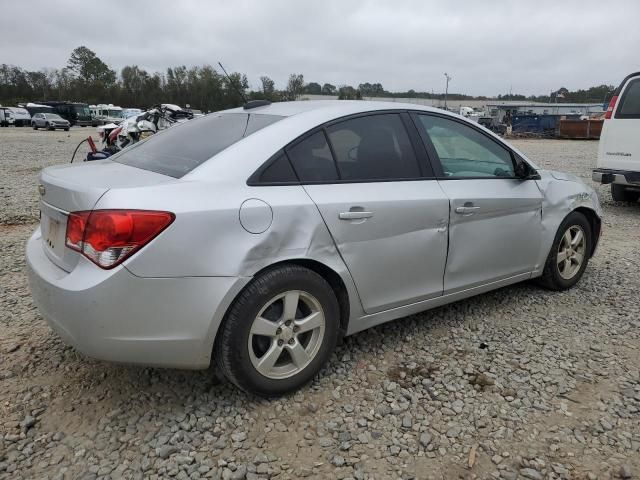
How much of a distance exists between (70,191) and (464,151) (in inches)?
101

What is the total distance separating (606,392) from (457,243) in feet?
3.84

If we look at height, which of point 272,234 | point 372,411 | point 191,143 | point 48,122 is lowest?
point 372,411

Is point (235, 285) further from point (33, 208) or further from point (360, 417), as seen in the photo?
point (33, 208)

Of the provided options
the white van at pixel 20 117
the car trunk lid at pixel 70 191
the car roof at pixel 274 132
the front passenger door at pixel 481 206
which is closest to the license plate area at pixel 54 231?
the car trunk lid at pixel 70 191

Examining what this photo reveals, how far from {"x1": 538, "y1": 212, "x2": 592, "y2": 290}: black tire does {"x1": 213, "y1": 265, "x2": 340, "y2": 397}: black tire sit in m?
2.25

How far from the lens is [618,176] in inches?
303

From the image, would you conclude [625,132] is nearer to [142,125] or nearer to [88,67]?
[142,125]

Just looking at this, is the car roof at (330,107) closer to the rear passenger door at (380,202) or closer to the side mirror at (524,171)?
the rear passenger door at (380,202)

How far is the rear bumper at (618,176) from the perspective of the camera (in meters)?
7.54

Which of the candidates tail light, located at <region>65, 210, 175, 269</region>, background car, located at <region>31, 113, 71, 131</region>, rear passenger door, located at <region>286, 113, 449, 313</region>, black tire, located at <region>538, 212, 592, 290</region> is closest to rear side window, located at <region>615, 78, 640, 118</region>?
black tire, located at <region>538, 212, 592, 290</region>

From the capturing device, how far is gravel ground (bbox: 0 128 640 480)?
226cm

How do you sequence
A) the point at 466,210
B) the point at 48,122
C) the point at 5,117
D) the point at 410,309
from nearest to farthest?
1. the point at 410,309
2. the point at 466,210
3. the point at 48,122
4. the point at 5,117

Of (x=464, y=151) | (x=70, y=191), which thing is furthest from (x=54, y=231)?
(x=464, y=151)

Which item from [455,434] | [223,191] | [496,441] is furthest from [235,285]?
[496,441]
